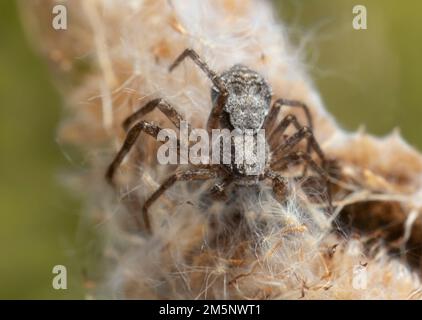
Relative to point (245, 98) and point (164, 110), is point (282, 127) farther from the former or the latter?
point (164, 110)

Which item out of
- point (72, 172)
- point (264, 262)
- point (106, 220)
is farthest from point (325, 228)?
point (72, 172)

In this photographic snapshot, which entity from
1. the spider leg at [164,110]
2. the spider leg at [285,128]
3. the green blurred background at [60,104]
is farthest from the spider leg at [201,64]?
the green blurred background at [60,104]

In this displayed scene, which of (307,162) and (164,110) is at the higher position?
(164,110)

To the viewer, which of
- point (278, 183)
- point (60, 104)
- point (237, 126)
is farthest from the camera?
point (60, 104)

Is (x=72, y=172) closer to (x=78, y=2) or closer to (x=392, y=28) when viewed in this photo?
(x=78, y=2)

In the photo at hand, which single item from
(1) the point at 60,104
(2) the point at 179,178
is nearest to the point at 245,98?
(2) the point at 179,178

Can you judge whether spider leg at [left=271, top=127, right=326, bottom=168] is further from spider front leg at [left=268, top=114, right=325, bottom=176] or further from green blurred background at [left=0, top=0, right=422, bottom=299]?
green blurred background at [left=0, top=0, right=422, bottom=299]
